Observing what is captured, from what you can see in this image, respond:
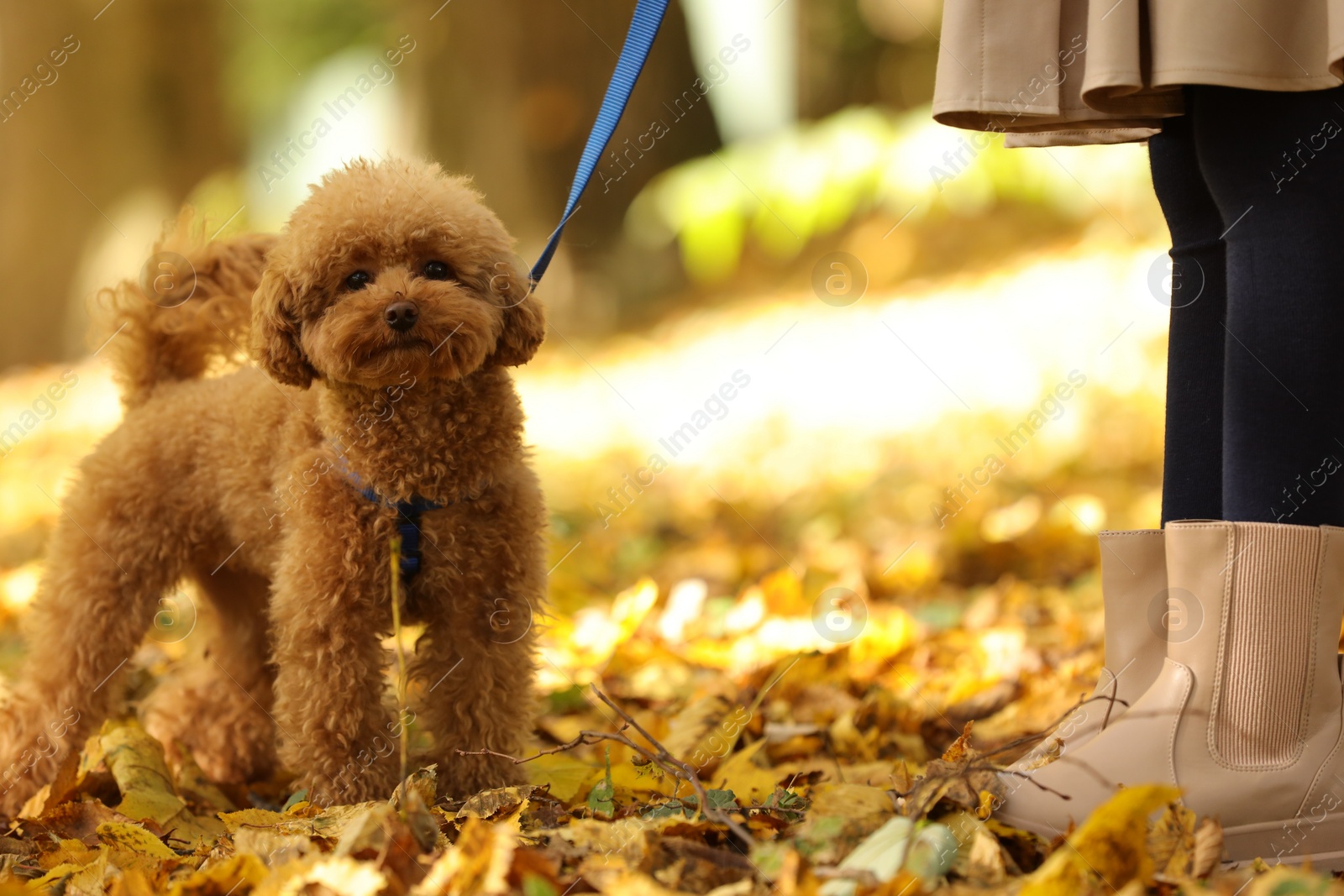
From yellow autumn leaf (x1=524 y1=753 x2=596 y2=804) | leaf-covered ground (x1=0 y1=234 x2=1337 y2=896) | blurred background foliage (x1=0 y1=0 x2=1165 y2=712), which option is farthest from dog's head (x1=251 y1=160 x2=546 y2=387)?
yellow autumn leaf (x1=524 y1=753 x2=596 y2=804)

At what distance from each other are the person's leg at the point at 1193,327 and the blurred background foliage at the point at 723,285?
3.21 ft

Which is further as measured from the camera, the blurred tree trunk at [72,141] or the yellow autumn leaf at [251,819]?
the blurred tree trunk at [72,141]

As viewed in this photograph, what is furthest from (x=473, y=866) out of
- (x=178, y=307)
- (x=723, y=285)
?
(x=723, y=285)

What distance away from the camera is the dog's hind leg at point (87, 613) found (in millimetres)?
2469

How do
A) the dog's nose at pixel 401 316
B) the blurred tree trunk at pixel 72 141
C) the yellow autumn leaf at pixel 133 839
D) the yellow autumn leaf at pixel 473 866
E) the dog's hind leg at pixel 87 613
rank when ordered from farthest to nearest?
the blurred tree trunk at pixel 72 141
the dog's hind leg at pixel 87 613
the dog's nose at pixel 401 316
the yellow autumn leaf at pixel 133 839
the yellow autumn leaf at pixel 473 866

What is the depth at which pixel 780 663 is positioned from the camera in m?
3.08

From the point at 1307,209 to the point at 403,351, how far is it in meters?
1.55

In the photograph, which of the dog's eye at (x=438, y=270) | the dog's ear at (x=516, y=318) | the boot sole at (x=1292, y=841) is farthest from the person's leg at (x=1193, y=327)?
the dog's eye at (x=438, y=270)

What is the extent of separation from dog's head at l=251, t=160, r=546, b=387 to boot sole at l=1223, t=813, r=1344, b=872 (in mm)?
1525

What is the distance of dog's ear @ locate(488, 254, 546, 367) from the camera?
217cm

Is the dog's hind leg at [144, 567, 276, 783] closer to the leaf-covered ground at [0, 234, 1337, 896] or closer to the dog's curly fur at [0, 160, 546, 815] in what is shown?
the leaf-covered ground at [0, 234, 1337, 896]

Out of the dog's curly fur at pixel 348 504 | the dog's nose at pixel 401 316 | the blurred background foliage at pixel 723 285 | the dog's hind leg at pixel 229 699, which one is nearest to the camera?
the dog's nose at pixel 401 316

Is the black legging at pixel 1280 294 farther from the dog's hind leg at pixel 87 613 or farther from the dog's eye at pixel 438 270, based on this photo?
the dog's hind leg at pixel 87 613

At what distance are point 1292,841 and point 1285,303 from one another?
2.79ft
